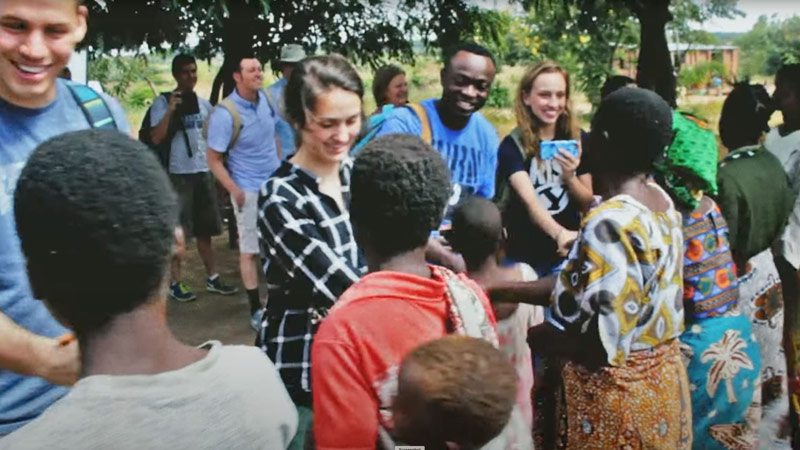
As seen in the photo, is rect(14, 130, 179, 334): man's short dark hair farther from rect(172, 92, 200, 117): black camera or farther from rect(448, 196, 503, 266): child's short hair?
rect(172, 92, 200, 117): black camera

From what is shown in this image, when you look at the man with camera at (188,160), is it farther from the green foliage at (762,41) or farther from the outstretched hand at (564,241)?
the green foliage at (762,41)

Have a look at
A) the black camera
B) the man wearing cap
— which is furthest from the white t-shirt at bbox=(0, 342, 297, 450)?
the black camera

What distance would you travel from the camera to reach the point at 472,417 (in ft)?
4.81

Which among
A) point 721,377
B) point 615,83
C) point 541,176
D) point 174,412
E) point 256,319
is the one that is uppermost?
point 615,83

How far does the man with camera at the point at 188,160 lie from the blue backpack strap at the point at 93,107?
4585 millimetres

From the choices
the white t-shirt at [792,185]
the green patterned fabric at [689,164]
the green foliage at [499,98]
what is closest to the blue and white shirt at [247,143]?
the white t-shirt at [792,185]

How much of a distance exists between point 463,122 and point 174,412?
2450 millimetres

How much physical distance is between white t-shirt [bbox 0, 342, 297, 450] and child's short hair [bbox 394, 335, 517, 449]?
0.26m

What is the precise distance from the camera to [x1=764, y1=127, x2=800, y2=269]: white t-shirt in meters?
3.98

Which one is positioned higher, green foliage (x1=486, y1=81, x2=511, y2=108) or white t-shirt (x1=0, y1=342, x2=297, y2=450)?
white t-shirt (x1=0, y1=342, x2=297, y2=450)

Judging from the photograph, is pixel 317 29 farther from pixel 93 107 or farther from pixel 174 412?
pixel 174 412

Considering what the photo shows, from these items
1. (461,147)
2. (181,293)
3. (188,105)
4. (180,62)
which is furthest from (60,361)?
(180,62)

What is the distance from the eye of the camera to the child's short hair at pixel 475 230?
2721 mm

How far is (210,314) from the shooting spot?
6270 mm
